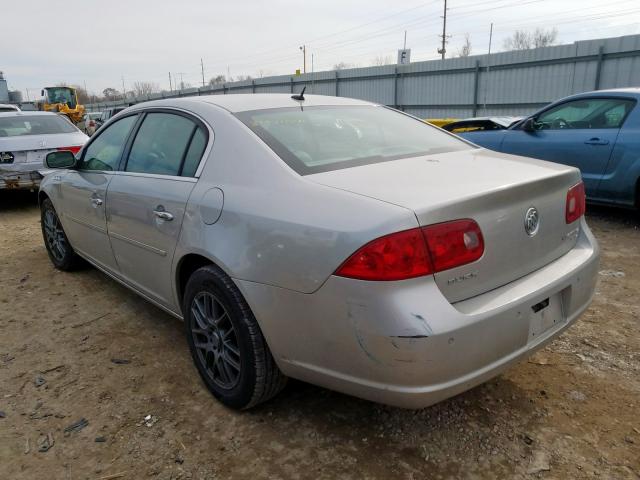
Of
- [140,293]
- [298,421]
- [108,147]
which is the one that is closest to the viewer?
[298,421]

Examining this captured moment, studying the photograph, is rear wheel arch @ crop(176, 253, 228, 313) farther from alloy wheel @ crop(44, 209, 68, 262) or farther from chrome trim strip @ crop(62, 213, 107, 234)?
alloy wheel @ crop(44, 209, 68, 262)

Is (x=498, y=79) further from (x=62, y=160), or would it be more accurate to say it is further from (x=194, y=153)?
(x=194, y=153)

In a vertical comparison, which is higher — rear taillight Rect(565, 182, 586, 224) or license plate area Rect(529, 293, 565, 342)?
rear taillight Rect(565, 182, 586, 224)

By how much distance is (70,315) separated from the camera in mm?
3779

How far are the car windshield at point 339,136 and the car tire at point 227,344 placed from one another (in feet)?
2.24

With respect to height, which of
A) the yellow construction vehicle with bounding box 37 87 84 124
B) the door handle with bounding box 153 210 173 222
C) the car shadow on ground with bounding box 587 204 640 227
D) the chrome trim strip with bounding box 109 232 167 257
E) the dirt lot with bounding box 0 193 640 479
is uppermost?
the yellow construction vehicle with bounding box 37 87 84 124

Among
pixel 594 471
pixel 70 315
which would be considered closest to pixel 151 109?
pixel 70 315

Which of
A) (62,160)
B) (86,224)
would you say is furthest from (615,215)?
(62,160)

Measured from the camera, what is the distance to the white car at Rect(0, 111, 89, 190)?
706 centimetres

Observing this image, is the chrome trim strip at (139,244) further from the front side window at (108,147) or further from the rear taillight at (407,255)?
the rear taillight at (407,255)

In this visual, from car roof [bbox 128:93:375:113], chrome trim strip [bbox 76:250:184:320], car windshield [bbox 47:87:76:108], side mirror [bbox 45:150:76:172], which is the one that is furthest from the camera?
car windshield [bbox 47:87:76:108]

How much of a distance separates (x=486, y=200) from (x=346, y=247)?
59cm

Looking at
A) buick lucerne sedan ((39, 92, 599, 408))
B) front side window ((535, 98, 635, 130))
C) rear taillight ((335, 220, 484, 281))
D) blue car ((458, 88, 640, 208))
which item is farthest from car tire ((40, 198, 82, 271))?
front side window ((535, 98, 635, 130))

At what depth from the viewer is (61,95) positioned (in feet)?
101
